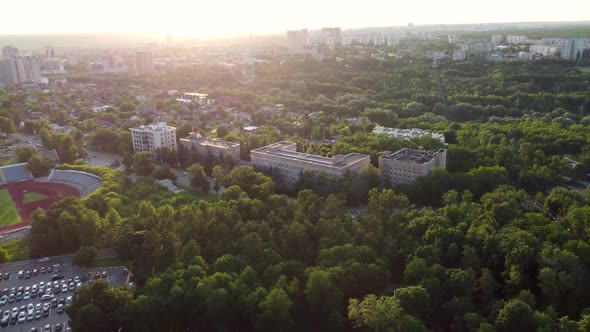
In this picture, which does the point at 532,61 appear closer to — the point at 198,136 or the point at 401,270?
the point at 198,136

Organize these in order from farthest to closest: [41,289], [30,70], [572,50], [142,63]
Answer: [142,63] < [30,70] < [572,50] < [41,289]

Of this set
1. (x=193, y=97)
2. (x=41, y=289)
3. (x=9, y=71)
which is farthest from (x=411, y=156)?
(x=9, y=71)

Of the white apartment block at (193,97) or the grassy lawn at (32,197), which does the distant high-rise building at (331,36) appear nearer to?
the white apartment block at (193,97)

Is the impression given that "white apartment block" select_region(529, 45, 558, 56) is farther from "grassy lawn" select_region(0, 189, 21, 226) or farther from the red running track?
"grassy lawn" select_region(0, 189, 21, 226)

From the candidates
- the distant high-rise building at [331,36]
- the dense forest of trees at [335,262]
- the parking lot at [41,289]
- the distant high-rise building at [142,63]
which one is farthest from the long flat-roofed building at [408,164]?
the distant high-rise building at [331,36]

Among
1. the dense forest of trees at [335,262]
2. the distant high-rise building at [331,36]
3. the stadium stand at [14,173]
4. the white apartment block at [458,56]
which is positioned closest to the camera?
the dense forest of trees at [335,262]

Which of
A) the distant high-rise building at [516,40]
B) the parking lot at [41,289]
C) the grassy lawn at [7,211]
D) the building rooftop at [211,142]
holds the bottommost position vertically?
the parking lot at [41,289]

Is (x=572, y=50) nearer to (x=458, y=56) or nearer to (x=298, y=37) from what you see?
(x=458, y=56)
